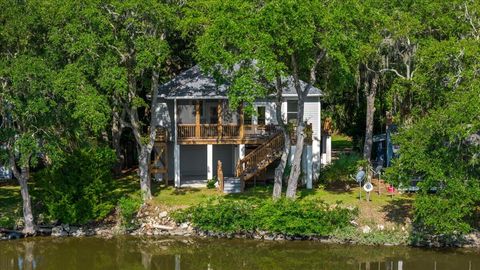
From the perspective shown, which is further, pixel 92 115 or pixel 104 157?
pixel 104 157

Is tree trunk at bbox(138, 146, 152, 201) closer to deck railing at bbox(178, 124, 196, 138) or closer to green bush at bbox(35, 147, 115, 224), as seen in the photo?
green bush at bbox(35, 147, 115, 224)

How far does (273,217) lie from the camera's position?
87.7 ft

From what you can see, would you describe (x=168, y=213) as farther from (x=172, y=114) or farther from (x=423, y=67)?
(x=423, y=67)

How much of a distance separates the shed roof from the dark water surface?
840cm

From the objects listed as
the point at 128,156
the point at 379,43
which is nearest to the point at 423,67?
the point at 379,43

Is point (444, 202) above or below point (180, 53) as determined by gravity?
below

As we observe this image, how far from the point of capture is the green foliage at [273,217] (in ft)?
87.5

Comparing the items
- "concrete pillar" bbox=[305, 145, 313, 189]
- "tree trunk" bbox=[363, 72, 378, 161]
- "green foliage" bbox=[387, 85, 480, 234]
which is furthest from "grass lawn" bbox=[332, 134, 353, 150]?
"green foliage" bbox=[387, 85, 480, 234]

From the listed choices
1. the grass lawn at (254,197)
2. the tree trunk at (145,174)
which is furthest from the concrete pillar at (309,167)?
the tree trunk at (145,174)

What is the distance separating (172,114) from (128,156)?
22.7ft

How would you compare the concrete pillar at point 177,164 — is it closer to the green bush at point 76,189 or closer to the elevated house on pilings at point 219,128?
the elevated house on pilings at point 219,128

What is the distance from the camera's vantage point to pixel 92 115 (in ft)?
86.8

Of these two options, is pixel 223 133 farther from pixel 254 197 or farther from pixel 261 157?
pixel 254 197

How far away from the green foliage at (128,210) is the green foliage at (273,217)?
239cm
